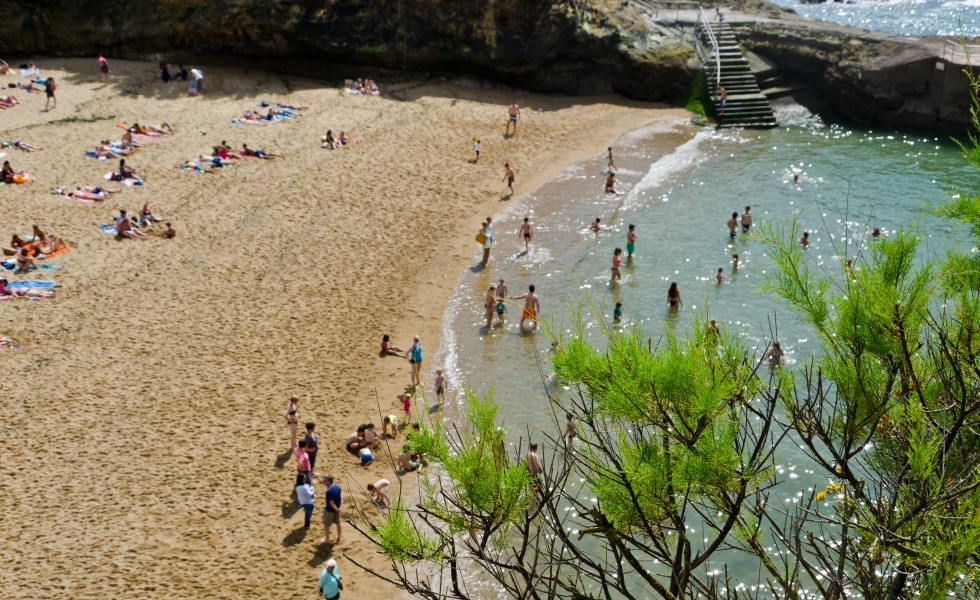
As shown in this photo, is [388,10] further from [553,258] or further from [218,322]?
[218,322]

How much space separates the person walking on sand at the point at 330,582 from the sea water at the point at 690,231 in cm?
444

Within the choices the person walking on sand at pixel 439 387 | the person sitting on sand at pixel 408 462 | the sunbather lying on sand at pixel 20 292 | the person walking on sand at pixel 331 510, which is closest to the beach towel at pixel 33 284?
the sunbather lying on sand at pixel 20 292

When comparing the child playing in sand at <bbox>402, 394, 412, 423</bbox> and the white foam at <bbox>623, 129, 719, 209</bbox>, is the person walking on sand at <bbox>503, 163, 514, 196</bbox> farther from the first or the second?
the child playing in sand at <bbox>402, 394, 412, 423</bbox>

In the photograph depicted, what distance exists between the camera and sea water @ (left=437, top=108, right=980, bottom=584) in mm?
18734

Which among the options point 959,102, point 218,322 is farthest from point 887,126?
point 218,322

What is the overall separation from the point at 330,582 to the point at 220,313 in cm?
918

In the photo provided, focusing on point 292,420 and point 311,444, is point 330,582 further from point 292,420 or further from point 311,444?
point 292,420

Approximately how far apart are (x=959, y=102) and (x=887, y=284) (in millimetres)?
31274

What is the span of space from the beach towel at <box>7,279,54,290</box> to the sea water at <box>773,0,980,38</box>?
4723 cm

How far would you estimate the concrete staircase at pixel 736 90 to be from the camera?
35.6 m

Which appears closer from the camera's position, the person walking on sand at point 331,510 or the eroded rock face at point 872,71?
the person walking on sand at point 331,510

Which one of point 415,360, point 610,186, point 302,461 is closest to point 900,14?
point 610,186

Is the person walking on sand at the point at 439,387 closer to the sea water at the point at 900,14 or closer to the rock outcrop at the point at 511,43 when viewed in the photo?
the rock outcrop at the point at 511,43

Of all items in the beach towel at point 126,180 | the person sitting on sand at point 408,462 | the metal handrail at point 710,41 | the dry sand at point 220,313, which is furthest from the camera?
the metal handrail at point 710,41
